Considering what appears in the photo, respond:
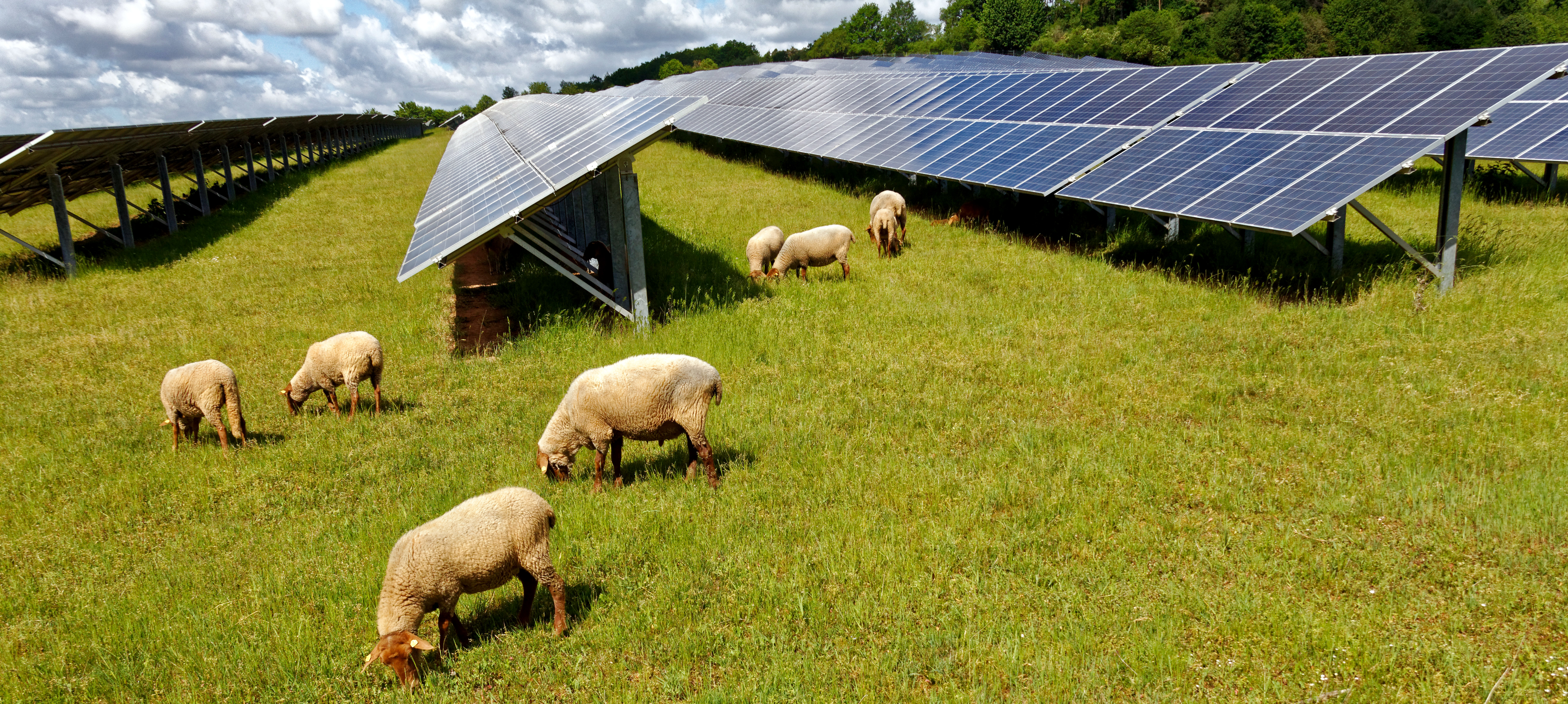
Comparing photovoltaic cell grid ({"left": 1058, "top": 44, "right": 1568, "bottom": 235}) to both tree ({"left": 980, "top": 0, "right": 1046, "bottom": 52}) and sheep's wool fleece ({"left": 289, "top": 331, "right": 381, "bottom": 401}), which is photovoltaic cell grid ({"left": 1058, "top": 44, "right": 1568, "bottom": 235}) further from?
tree ({"left": 980, "top": 0, "right": 1046, "bottom": 52})

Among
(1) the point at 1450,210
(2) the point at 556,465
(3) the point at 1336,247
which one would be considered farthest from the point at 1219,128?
(2) the point at 556,465

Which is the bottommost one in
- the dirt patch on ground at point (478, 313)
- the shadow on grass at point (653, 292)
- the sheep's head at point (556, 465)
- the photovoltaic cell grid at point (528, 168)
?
the sheep's head at point (556, 465)

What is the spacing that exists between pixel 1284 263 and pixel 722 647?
1180 centimetres

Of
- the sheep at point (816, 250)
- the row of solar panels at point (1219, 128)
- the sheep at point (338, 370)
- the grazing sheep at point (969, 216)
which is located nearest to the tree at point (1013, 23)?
the row of solar panels at point (1219, 128)

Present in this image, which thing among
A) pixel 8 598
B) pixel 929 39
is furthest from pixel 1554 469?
pixel 929 39

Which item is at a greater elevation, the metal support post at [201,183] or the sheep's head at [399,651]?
the metal support post at [201,183]

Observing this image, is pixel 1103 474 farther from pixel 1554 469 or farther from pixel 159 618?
pixel 159 618

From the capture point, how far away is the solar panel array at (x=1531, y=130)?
59.3 feet

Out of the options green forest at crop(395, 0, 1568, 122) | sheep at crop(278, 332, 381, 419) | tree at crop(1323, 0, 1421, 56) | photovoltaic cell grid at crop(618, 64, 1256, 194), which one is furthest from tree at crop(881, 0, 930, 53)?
sheep at crop(278, 332, 381, 419)

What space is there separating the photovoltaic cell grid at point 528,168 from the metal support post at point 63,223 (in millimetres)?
7419

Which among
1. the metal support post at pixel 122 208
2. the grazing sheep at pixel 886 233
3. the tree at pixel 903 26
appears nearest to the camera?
the grazing sheep at pixel 886 233

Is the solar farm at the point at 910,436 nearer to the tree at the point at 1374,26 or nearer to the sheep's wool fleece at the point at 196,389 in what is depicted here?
the sheep's wool fleece at the point at 196,389

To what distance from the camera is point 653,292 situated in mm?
13930

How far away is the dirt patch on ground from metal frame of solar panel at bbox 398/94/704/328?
1.21 metres
